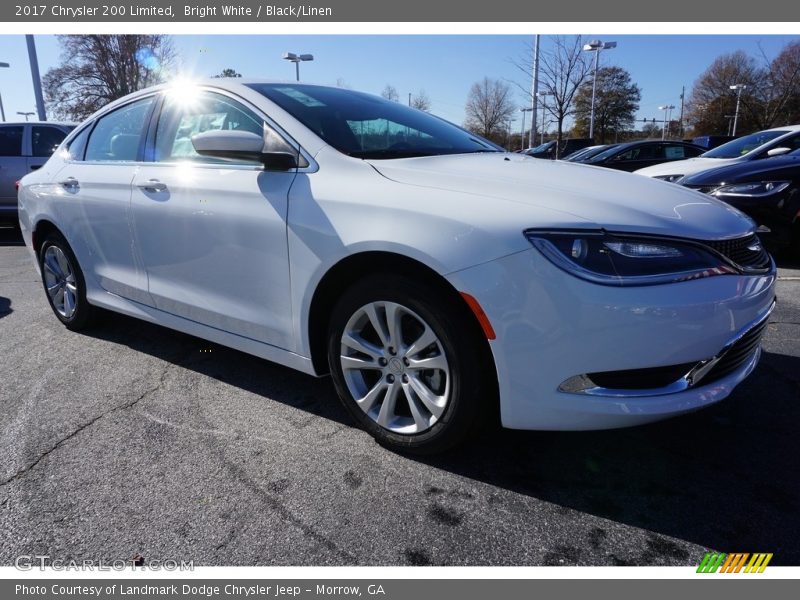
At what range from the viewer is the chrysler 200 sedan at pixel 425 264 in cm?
189

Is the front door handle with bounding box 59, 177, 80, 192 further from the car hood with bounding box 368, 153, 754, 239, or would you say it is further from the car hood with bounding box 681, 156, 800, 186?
the car hood with bounding box 681, 156, 800, 186

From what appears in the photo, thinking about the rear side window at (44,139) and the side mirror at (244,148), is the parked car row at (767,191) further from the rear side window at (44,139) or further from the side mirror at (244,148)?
the rear side window at (44,139)

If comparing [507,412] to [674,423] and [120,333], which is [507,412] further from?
[120,333]

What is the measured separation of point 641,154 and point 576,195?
12169 millimetres

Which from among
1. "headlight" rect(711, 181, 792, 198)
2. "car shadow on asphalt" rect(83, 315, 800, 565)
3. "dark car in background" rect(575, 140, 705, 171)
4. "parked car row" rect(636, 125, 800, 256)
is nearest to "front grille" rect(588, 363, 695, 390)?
"car shadow on asphalt" rect(83, 315, 800, 565)

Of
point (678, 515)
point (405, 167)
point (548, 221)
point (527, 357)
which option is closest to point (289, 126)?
point (405, 167)

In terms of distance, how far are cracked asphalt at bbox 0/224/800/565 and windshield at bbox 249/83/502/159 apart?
51.4 inches

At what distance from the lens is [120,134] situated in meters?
3.53

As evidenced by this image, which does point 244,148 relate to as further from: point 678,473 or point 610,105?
point 610,105

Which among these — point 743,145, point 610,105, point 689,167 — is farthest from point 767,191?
point 610,105

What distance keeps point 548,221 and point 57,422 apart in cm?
248

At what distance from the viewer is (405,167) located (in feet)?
7.77

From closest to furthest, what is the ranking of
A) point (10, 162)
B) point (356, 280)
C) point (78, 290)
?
1. point (356, 280)
2. point (78, 290)
3. point (10, 162)

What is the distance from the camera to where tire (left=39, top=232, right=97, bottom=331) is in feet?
12.8
